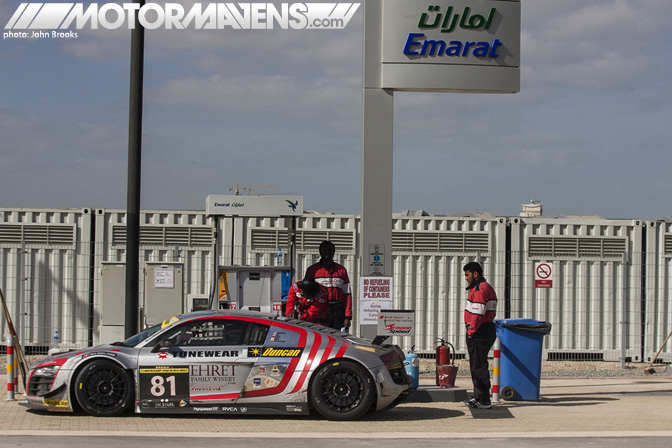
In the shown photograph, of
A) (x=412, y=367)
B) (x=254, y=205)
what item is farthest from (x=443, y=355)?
(x=254, y=205)

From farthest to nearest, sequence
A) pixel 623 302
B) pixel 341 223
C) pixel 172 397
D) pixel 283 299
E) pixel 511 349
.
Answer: pixel 341 223 < pixel 623 302 < pixel 283 299 < pixel 511 349 < pixel 172 397

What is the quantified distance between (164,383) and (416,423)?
278cm

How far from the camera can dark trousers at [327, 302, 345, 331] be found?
11438 mm

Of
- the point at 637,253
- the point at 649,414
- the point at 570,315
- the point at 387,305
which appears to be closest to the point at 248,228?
the point at 387,305

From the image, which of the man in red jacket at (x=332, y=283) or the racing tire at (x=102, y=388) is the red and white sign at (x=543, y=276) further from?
the racing tire at (x=102, y=388)

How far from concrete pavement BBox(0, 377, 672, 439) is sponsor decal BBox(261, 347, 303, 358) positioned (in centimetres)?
72

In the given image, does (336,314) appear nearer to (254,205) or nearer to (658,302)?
(254,205)

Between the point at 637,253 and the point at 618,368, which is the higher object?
the point at 637,253

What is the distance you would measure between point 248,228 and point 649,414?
849cm

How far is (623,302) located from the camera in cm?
1535

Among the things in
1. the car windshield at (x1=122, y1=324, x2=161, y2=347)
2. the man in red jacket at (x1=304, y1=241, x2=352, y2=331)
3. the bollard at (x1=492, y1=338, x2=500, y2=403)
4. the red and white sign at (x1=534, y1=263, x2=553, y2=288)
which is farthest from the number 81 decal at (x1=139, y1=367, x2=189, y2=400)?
the red and white sign at (x1=534, y1=263, x2=553, y2=288)

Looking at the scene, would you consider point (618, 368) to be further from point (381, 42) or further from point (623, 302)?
point (381, 42)

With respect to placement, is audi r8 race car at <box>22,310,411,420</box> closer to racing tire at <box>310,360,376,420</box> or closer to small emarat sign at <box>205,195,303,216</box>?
racing tire at <box>310,360,376,420</box>

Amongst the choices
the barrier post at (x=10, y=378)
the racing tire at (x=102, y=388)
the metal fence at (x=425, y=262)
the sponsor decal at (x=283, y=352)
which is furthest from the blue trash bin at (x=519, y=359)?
the barrier post at (x=10, y=378)
